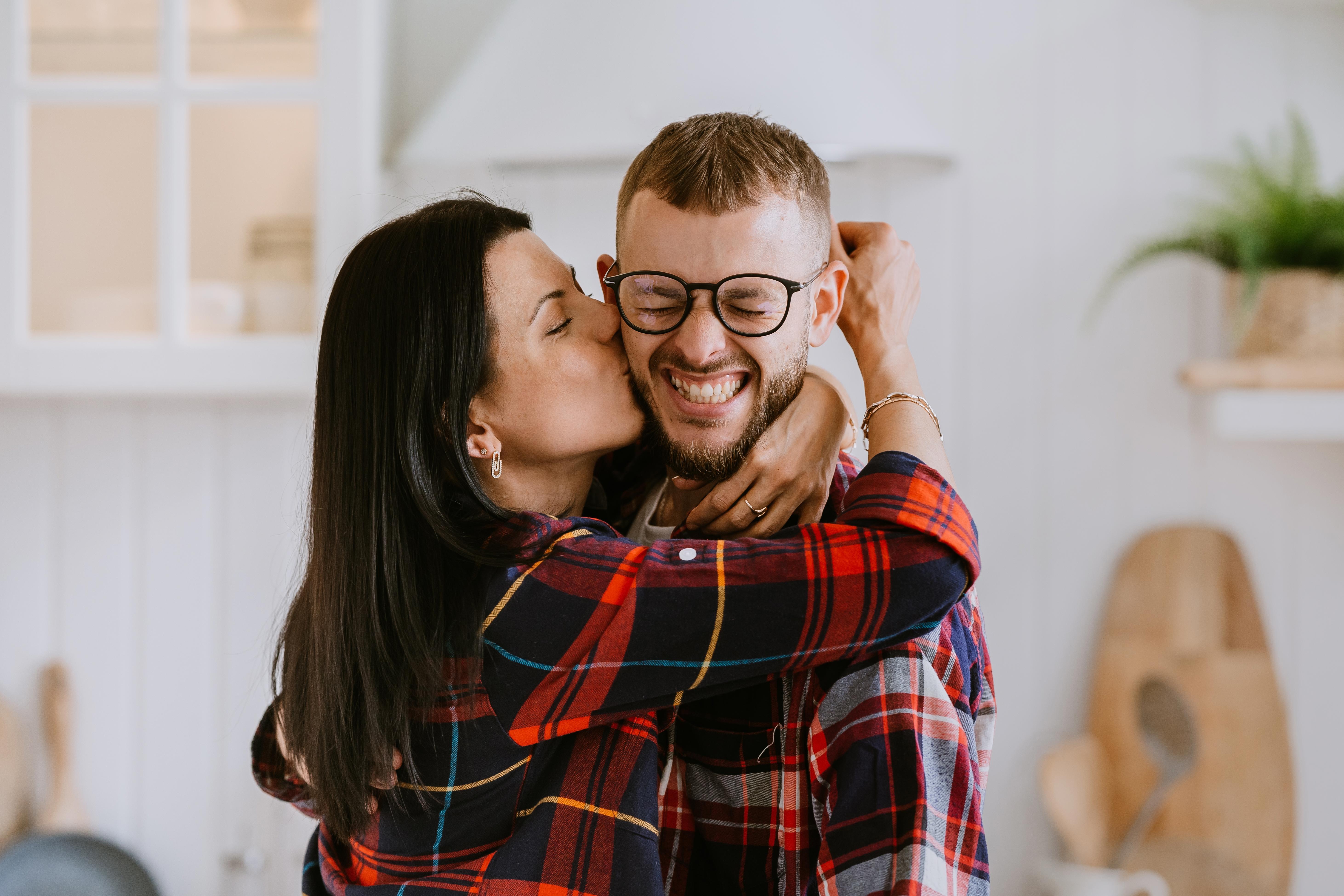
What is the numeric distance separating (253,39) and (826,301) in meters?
1.08

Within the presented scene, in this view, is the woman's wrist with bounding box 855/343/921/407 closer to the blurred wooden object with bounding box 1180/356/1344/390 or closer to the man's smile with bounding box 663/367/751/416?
the man's smile with bounding box 663/367/751/416

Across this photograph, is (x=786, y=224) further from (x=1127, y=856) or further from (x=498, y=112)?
(x=1127, y=856)

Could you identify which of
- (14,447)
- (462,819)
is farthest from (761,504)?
(14,447)

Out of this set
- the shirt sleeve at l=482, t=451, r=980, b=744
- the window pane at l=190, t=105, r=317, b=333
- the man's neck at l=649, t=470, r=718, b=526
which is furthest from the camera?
the window pane at l=190, t=105, r=317, b=333

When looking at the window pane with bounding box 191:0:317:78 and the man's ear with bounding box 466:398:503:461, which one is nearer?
the man's ear with bounding box 466:398:503:461

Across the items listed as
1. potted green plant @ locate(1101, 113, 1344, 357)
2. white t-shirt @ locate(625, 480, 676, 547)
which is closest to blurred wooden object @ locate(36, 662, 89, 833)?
white t-shirt @ locate(625, 480, 676, 547)

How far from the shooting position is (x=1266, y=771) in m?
1.53

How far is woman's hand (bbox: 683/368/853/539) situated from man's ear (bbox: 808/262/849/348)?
53 mm

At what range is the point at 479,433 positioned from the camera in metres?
0.88

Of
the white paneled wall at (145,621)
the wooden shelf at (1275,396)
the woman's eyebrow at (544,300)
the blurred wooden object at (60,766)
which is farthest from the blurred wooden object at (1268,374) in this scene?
the blurred wooden object at (60,766)

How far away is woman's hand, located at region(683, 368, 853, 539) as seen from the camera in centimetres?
84

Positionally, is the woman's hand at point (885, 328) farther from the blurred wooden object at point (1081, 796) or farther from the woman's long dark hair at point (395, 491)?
the blurred wooden object at point (1081, 796)

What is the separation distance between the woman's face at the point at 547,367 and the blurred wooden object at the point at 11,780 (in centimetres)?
137

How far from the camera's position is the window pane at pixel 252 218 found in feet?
4.82
